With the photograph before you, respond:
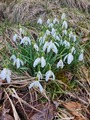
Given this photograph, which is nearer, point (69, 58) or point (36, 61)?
point (36, 61)

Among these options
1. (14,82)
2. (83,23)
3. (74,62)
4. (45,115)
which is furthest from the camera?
(83,23)

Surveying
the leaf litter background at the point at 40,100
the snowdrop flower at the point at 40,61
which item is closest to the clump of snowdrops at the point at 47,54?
the snowdrop flower at the point at 40,61

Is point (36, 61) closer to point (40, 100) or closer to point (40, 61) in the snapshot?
point (40, 61)

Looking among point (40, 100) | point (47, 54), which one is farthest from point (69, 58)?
point (40, 100)

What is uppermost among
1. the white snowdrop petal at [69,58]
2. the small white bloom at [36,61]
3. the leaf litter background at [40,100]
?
the small white bloom at [36,61]

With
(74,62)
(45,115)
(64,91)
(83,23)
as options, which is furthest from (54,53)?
(83,23)

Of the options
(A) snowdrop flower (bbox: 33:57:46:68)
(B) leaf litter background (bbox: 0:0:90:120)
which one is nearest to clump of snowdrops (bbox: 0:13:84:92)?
(A) snowdrop flower (bbox: 33:57:46:68)

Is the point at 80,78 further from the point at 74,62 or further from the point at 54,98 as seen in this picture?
the point at 54,98

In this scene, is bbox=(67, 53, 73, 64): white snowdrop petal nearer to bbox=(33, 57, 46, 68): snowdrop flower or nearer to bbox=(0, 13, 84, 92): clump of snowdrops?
bbox=(0, 13, 84, 92): clump of snowdrops

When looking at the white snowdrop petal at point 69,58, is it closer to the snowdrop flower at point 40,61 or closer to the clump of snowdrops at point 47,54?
the clump of snowdrops at point 47,54

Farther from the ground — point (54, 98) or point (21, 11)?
point (21, 11)

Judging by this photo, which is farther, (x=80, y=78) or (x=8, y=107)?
(x=80, y=78)
